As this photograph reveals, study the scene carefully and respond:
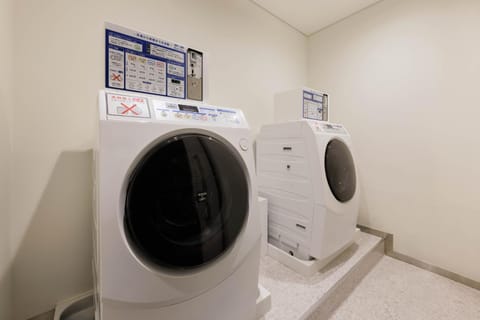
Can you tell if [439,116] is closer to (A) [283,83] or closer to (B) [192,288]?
(A) [283,83]

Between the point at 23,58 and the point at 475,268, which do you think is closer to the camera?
the point at 23,58

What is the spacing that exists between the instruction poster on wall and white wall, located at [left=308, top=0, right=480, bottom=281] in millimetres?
1957

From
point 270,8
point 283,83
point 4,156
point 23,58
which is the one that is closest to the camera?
point 4,156

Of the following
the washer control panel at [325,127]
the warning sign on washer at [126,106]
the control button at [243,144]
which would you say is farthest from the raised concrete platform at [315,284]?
the warning sign on washer at [126,106]

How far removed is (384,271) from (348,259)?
0.44 meters

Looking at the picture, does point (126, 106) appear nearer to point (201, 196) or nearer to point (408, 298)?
point (201, 196)

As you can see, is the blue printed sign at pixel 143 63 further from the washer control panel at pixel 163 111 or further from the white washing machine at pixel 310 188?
the white washing machine at pixel 310 188

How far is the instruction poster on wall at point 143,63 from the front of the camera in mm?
767

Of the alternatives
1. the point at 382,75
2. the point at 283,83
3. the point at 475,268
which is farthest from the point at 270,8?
the point at 475,268

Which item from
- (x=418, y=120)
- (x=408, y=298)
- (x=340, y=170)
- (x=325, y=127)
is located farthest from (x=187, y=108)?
(x=418, y=120)

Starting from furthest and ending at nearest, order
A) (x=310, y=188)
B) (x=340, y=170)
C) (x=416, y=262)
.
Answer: (x=416, y=262)
(x=340, y=170)
(x=310, y=188)

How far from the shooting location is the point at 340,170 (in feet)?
4.79

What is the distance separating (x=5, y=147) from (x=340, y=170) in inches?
72.6

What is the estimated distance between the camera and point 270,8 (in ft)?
6.85
